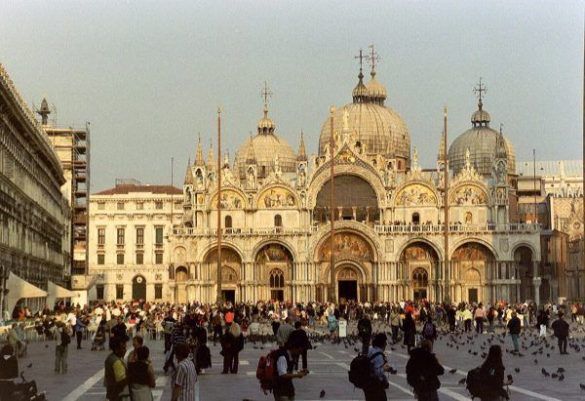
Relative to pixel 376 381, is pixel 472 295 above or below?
above

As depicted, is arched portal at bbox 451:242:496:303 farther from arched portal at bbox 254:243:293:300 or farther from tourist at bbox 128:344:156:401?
tourist at bbox 128:344:156:401

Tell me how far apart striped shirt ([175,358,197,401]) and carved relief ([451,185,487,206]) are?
7933 centimetres

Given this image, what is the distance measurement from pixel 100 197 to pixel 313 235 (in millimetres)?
35267

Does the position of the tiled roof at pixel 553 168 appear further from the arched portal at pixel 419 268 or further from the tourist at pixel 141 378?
the tourist at pixel 141 378

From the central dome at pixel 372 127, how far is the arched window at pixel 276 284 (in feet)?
42.6

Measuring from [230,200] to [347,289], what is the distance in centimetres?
1137

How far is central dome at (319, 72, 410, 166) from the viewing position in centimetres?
10444

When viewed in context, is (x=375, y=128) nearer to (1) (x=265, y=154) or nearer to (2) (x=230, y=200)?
(1) (x=265, y=154)

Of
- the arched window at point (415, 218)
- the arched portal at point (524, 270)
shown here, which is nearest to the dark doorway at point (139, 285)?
the arched window at point (415, 218)

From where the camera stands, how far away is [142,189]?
12888 centimetres

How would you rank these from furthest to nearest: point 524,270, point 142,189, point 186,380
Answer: point 142,189 < point 524,270 < point 186,380

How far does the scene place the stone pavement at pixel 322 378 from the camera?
2361 cm

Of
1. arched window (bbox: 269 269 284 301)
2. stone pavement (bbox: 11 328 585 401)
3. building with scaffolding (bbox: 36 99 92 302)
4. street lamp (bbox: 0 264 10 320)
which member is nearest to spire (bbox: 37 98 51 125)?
building with scaffolding (bbox: 36 99 92 302)

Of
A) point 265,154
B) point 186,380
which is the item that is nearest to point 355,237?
point 265,154
